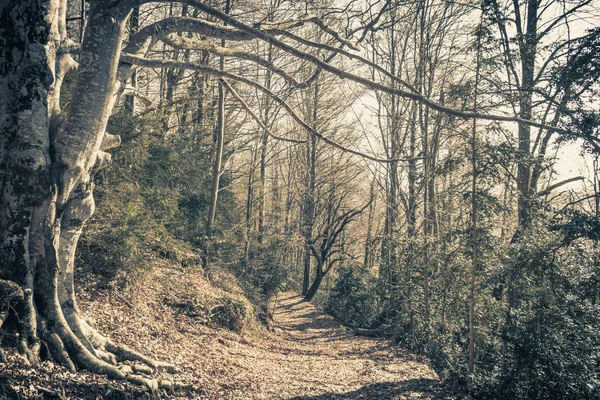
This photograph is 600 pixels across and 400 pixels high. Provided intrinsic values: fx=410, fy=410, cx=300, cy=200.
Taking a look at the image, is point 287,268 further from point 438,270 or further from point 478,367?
point 478,367

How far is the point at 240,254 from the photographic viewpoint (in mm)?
14477

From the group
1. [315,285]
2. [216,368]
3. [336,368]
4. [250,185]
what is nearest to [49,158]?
[216,368]

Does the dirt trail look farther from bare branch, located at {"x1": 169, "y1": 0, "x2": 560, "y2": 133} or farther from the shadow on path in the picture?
bare branch, located at {"x1": 169, "y1": 0, "x2": 560, "y2": 133}

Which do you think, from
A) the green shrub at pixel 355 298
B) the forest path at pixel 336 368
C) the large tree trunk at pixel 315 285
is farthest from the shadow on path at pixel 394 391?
the large tree trunk at pixel 315 285

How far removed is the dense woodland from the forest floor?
0.37 meters

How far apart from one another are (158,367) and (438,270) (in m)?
8.00

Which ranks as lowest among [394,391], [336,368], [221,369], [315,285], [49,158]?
[336,368]

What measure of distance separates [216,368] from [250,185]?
1145 cm

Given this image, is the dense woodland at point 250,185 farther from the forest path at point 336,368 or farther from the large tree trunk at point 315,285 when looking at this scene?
the large tree trunk at point 315,285

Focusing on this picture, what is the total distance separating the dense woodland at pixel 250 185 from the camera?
14.7 feet

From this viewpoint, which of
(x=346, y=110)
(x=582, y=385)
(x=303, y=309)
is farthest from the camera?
(x=346, y=110)

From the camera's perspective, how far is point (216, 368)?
715cm

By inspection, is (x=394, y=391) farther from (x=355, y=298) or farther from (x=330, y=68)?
(x=355, y=298)

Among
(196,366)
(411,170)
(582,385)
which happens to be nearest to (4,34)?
(196,366)
